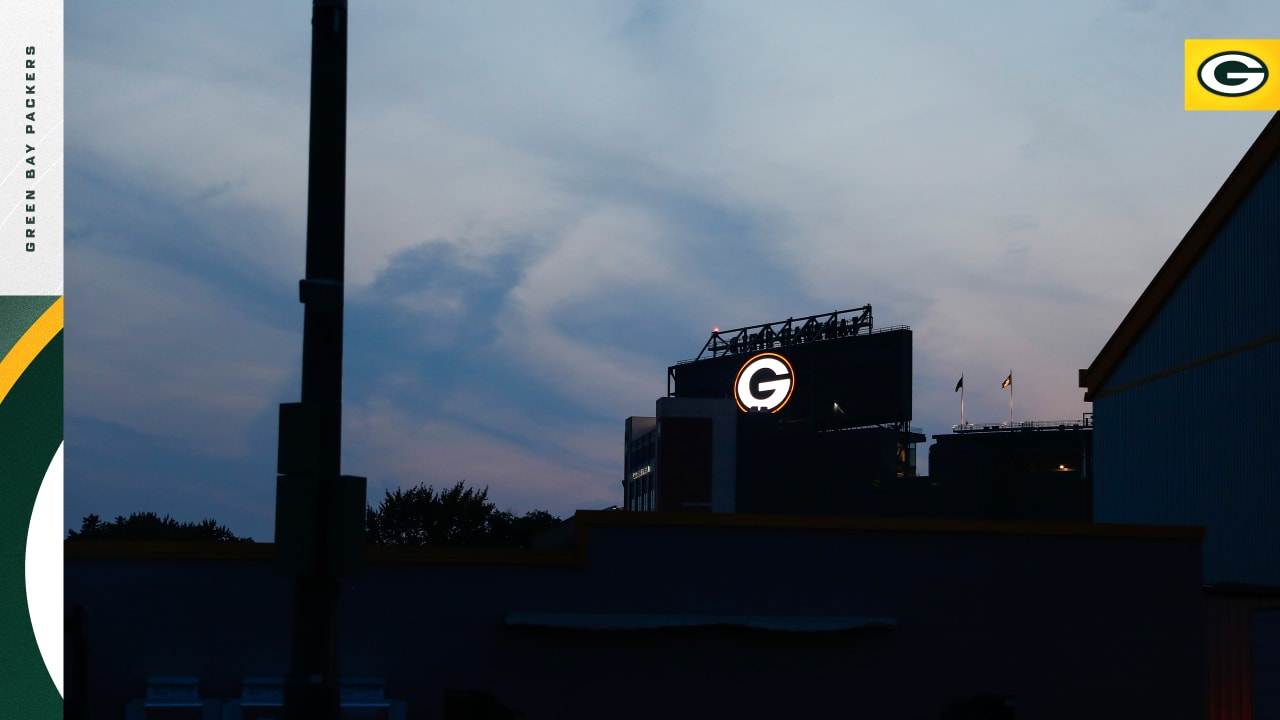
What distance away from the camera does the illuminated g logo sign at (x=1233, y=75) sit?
995 inches

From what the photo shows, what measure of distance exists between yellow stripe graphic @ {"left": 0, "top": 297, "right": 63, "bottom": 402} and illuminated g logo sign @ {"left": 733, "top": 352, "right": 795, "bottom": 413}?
80261 mm

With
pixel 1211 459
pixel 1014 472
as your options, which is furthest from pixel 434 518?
pixel 1211 459

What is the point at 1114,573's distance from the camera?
63.1 ft

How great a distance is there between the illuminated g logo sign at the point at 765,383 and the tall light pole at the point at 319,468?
82.3 m

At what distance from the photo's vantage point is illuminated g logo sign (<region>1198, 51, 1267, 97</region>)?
25.3 m

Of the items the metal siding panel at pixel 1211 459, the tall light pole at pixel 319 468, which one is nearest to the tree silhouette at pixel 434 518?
the metal siding panel at pixel 1211 459

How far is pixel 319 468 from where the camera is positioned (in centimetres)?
866

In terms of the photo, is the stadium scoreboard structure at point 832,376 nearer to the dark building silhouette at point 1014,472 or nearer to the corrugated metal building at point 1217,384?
the dark building silhouette at point 1014,472

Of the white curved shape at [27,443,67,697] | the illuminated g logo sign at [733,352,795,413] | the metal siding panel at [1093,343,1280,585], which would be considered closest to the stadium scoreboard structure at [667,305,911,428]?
the illuminated g logo sign at [733,352,795,413]

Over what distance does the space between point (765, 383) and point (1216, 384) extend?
2600 inches

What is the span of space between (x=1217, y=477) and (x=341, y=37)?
76.9 feet

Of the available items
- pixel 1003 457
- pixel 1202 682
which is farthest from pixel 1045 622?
pixel 1003 457

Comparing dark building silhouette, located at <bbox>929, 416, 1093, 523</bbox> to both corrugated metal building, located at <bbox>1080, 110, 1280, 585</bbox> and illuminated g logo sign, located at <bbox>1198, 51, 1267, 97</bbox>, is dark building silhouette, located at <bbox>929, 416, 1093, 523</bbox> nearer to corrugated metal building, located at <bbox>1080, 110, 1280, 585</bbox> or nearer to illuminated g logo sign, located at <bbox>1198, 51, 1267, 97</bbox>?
corrugated metal building, located at <bbox>1080, 110, 1280, 585</bbox>

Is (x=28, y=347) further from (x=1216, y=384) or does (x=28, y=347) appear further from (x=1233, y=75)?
(x=1216, y=384)
